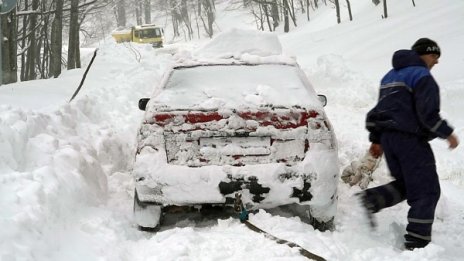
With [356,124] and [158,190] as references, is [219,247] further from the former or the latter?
[356,124]

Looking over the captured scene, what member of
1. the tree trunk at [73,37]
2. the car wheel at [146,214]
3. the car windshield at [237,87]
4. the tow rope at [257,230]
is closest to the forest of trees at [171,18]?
the tree trunk at [73,37]

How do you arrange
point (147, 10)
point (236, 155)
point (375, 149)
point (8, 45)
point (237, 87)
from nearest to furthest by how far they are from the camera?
point (236, 155)
point (237, 87)
point (375, 149)
point (8, 45)
point (147, 10)

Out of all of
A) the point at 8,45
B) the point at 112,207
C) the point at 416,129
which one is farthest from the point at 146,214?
the point at 8,45

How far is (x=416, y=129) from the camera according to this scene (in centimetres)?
368

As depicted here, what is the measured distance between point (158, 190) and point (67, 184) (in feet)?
3.05

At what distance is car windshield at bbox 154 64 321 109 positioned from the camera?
159 inches

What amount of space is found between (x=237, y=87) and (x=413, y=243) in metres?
1.90

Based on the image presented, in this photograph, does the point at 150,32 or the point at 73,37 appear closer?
the point at 73,37

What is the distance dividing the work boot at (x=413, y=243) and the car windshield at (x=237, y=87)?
1.27 metres

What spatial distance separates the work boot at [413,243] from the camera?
3.70 m

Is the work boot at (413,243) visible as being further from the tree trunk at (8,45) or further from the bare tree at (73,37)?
the bare tree at (73,37)

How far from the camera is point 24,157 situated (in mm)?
4438

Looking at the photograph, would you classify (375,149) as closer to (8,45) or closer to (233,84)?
(233,84)

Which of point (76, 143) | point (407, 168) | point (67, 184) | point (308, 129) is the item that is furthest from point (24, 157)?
point (407, 168)
